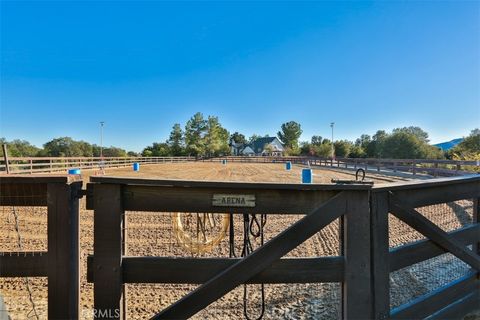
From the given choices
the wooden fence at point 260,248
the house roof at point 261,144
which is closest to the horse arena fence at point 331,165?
the wooden fence at point 260,248

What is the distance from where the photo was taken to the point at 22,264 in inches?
78.5

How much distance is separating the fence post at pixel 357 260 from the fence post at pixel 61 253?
1.90 m

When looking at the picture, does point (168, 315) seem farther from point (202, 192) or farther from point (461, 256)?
point (461, 256)

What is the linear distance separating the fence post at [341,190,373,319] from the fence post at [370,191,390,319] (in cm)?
5

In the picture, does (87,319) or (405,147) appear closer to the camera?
(87,319)

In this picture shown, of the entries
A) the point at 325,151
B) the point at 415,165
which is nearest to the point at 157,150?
the point at 325,151

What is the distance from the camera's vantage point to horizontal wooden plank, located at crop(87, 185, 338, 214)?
1.99 meters

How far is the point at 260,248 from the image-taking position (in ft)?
6.26

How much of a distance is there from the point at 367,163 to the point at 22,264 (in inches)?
987

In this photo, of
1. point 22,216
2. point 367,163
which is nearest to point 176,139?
point 367,163

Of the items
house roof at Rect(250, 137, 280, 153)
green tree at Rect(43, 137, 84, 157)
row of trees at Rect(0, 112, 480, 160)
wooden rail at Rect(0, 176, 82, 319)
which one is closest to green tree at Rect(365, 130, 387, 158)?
row of trees at Rect(0, 112, 480, 160)

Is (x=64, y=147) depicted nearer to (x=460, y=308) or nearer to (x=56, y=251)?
(x=56, y=251)

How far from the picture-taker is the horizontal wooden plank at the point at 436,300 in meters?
2.19

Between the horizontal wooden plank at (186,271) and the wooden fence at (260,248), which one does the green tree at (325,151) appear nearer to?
the wooden fence at (260,248)
